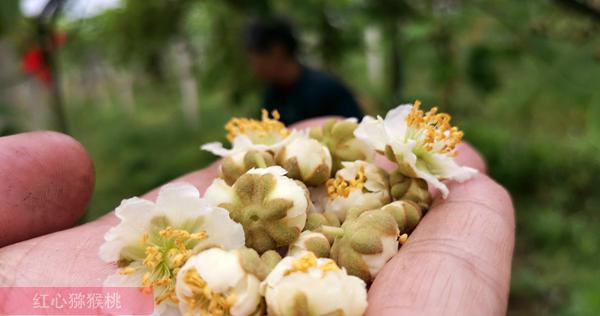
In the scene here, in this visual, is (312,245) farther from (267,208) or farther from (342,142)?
(342,142)

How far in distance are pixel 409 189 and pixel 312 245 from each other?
0.26 metres

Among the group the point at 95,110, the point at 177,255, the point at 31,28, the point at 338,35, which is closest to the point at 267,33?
the point at 338,35

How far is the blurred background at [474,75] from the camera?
2039mm

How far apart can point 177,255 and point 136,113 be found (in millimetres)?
9024

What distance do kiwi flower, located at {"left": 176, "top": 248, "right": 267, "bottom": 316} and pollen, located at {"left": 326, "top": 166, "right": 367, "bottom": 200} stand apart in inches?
11.5

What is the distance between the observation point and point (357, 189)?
1148mm

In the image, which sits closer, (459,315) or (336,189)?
(459,315)

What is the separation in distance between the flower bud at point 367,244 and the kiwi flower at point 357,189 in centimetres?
10

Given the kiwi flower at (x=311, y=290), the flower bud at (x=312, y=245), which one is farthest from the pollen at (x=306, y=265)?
the flower bud at (x=312, y=245)

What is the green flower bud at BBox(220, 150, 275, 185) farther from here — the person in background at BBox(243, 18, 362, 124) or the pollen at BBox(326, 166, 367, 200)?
the person in background at BBox(243, 18, 362, 124)

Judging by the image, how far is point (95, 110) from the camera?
428 inches

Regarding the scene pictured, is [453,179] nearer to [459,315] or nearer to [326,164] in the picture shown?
[326,164]

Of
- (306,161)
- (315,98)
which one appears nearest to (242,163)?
(306,161)

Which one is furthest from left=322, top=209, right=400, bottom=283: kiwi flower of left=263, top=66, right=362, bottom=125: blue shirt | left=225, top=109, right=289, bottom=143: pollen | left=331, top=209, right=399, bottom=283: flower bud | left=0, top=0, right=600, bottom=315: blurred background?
left=263, top=66, right=362, bottom=125: blue shirt
